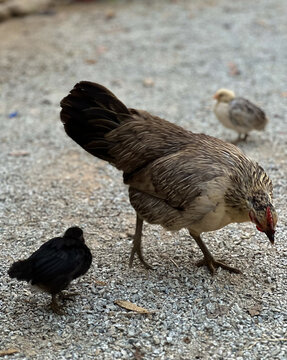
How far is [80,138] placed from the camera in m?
4.70

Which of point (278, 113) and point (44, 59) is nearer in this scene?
point (278, 113)

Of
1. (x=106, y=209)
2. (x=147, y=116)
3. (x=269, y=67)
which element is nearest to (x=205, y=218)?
(x=147, y=116)

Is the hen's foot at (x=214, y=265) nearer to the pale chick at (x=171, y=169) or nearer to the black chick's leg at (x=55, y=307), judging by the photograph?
the pale chick at (x=171, y=169)

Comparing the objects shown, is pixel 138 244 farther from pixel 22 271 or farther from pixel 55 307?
pixel 22 271

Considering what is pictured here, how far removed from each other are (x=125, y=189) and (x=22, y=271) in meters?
2.34

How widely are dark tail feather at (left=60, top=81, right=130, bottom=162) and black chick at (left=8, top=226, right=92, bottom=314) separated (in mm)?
931

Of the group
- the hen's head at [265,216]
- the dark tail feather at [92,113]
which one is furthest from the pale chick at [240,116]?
the hen's head at [265,216]

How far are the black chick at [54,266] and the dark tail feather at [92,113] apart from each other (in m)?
0.93

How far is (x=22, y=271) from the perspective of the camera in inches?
158

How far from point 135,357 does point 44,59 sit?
7598mm

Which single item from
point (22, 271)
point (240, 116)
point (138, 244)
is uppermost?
point (22, 271)

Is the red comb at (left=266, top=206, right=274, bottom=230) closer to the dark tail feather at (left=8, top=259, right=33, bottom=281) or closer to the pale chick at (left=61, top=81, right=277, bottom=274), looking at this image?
the pale chick at (left=61, top=81, right=277, bottom=274)

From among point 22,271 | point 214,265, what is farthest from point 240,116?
point 22,271

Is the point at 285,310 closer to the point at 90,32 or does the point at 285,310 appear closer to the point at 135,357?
the point at 135,357
